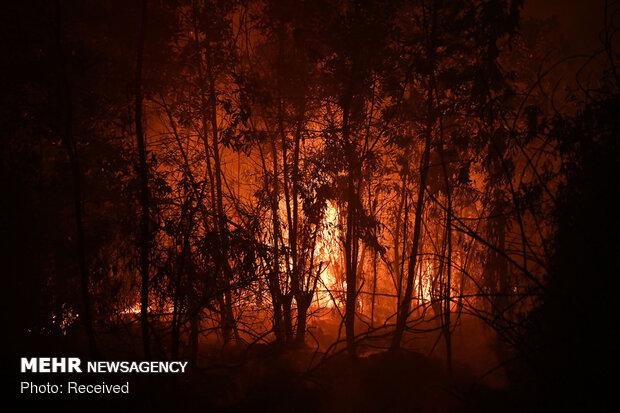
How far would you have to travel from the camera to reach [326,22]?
589 cm

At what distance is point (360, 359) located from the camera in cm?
654

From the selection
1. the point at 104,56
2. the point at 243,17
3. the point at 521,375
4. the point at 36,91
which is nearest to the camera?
the point at 521,375

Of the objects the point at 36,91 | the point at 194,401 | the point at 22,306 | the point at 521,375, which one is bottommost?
the point at 194,401

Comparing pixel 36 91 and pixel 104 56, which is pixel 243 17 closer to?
pixel 104 56

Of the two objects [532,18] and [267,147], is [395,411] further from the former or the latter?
[532,18]

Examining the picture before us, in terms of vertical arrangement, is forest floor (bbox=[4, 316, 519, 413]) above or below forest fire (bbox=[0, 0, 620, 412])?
below

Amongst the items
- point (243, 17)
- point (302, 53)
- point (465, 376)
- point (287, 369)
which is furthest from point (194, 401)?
point (243, 17)

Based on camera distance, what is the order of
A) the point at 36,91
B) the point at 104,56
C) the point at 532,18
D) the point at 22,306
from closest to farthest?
the point at 104,56
the point at 36,91
the point at 22,306
the point at 532,18

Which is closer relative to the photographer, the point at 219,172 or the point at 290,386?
the point at 290,386

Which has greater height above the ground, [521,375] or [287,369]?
[521,375]

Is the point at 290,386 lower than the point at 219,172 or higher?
lower

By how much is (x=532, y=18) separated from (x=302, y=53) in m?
6.32

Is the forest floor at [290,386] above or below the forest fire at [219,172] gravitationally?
below

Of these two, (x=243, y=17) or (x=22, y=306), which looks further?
(x=243, y=17)
